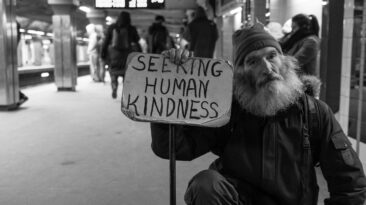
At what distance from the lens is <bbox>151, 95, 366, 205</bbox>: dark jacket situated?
217 centimetres

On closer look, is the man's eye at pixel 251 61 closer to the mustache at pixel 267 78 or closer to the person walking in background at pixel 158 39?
the mustache at pixel 267 78

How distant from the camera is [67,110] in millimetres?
8703

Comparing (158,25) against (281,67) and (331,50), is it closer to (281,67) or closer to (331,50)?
(331,50)

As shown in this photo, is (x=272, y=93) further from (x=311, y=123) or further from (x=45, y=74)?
(x=45, y=74)

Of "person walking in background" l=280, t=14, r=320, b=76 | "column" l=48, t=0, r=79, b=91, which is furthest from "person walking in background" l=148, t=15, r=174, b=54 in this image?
"person walking in background" l=280, t=14, r=320, b=76

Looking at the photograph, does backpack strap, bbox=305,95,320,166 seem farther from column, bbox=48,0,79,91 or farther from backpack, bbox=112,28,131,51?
column, bbox=48,0,79,91

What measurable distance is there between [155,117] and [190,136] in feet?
0.81

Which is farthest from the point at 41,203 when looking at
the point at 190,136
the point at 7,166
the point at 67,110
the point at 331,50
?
the point at 67,110

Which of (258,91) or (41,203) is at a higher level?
(258,91)

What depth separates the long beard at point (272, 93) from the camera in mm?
2205

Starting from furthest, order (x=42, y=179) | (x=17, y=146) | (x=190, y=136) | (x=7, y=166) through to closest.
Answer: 1. (x=17, y=146)
2. (x=7, y=166)
3. (x=42, y=179)
4. (x=190, y=136)

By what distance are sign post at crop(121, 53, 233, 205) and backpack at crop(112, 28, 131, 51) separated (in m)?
7.28

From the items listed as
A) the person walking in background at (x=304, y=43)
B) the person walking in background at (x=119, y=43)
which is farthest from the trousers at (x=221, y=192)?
the person walking in background at (x=119, y=43)

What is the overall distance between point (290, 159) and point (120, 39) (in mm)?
7709
